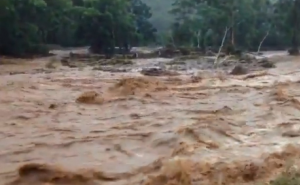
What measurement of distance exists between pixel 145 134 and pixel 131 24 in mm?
27893

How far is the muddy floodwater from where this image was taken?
23.0 ft

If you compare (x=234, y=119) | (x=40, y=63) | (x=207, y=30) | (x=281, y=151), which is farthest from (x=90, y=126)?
(x=207, y=30)

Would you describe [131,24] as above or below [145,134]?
above

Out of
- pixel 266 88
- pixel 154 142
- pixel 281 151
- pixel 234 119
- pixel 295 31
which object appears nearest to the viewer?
pixel 281 151

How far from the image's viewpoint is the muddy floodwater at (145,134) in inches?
276

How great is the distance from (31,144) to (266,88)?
32.5 feet

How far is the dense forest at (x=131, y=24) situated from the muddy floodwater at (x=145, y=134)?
15.4 metres

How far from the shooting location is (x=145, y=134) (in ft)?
31.9

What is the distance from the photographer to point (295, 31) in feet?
123

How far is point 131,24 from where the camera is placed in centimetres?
3709

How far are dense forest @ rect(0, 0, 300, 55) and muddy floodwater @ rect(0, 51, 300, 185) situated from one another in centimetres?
1541

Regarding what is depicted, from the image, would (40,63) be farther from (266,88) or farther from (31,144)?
(31,144)

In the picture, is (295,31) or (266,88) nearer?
(266,88)

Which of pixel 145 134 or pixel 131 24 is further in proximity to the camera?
pixel 131 24
